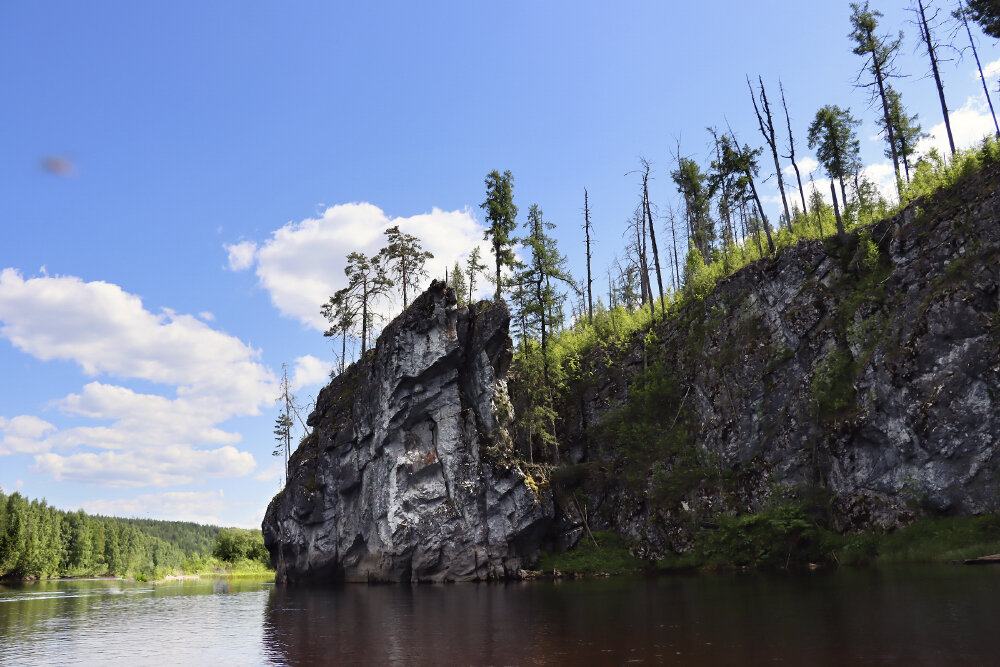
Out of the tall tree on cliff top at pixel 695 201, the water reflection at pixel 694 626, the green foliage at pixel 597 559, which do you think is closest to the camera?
the water reflection at pixel 694 626

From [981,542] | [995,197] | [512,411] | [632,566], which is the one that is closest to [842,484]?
[981,542]

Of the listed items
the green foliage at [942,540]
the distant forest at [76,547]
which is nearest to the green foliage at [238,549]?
the distant forest at [76,547]

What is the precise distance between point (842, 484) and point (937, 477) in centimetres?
449

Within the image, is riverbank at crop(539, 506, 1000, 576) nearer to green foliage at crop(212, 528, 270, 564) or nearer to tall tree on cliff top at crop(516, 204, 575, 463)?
tall tree on cliff top at crop(516, 204, 575, 463)

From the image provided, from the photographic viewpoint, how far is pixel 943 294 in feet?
91.8

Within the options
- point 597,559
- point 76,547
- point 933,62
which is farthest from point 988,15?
point 76,547

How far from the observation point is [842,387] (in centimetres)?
3138

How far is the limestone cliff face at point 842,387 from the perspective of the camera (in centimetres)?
2600

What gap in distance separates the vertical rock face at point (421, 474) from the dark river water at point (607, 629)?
13.8 meters

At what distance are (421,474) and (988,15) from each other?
4815 cm

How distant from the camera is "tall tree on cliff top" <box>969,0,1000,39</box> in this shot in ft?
114

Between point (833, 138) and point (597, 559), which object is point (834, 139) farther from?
point (597, 559)

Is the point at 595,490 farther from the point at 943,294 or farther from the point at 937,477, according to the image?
the point at 943,294

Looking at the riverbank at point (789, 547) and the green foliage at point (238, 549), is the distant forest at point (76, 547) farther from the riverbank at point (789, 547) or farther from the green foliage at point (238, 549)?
the riverbank at point (789, 547)
